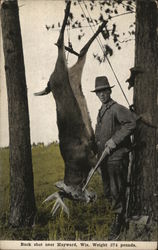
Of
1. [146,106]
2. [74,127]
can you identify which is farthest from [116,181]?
[146,106]

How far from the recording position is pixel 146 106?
542cm

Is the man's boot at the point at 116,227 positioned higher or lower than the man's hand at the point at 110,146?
lower

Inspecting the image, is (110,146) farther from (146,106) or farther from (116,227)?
(116,227)

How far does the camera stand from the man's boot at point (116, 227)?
5.45m

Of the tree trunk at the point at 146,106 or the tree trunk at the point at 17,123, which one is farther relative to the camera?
the tree trunk at the point at 17,123

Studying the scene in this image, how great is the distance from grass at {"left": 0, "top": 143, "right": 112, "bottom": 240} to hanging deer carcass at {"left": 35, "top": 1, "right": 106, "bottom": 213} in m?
0.10

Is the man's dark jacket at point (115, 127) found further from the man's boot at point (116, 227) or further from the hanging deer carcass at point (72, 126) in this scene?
the man's boot at point (116, 227)

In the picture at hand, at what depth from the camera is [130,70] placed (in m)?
5.49

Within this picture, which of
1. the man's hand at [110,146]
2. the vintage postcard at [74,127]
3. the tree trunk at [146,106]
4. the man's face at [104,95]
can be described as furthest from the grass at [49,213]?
the man's face at [104,95]

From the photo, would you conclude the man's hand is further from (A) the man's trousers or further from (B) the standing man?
(A) the man's trousers

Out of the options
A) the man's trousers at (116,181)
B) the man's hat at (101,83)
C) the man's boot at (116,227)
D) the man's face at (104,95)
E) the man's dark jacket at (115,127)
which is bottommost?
the man's boot at (116,227)

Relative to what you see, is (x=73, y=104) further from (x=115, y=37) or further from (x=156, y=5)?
(x=156, y=5)

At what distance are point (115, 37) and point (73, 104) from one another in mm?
979

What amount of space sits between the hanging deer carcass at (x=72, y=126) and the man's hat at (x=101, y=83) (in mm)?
213
